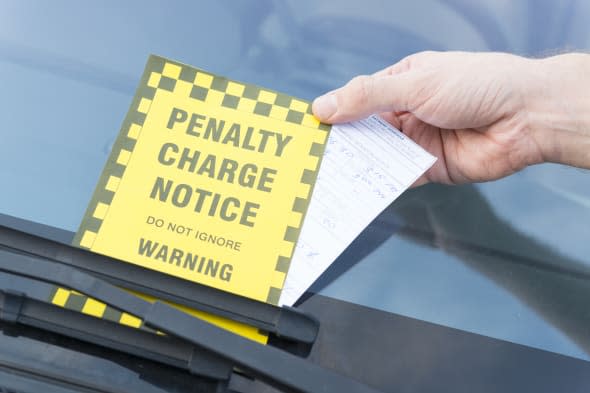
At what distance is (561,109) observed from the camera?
1.43 metres

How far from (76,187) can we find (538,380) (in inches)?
31.5

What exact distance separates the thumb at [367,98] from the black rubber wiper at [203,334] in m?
0.45

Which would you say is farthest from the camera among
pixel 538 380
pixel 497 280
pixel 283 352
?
pixel 497 280

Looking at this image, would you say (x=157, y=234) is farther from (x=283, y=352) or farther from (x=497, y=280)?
(x=497, y=280)

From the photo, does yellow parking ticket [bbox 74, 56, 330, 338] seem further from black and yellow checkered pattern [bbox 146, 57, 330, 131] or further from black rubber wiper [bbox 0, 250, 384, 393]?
black rubber wiper [bbox 0, 250, 384, 393]

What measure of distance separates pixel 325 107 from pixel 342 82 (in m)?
0.18

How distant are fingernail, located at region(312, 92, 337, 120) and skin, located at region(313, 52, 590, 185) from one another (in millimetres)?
66

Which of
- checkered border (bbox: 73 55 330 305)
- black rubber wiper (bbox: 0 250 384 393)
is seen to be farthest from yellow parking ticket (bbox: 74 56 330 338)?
black rubber wiper (bbox: 0 250 384 393)

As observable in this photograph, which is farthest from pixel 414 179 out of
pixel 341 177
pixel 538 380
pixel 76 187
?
pixel 76 187

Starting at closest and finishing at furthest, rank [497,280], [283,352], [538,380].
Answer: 1. [283,352]
2. [538,380]
3. [497,280]

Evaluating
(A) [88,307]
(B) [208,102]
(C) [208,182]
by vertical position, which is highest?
(B) [208,102]

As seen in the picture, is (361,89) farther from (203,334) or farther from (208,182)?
(203,334)

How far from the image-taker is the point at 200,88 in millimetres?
1193

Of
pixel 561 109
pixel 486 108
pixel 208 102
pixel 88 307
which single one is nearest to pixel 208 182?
pixel 208 102
